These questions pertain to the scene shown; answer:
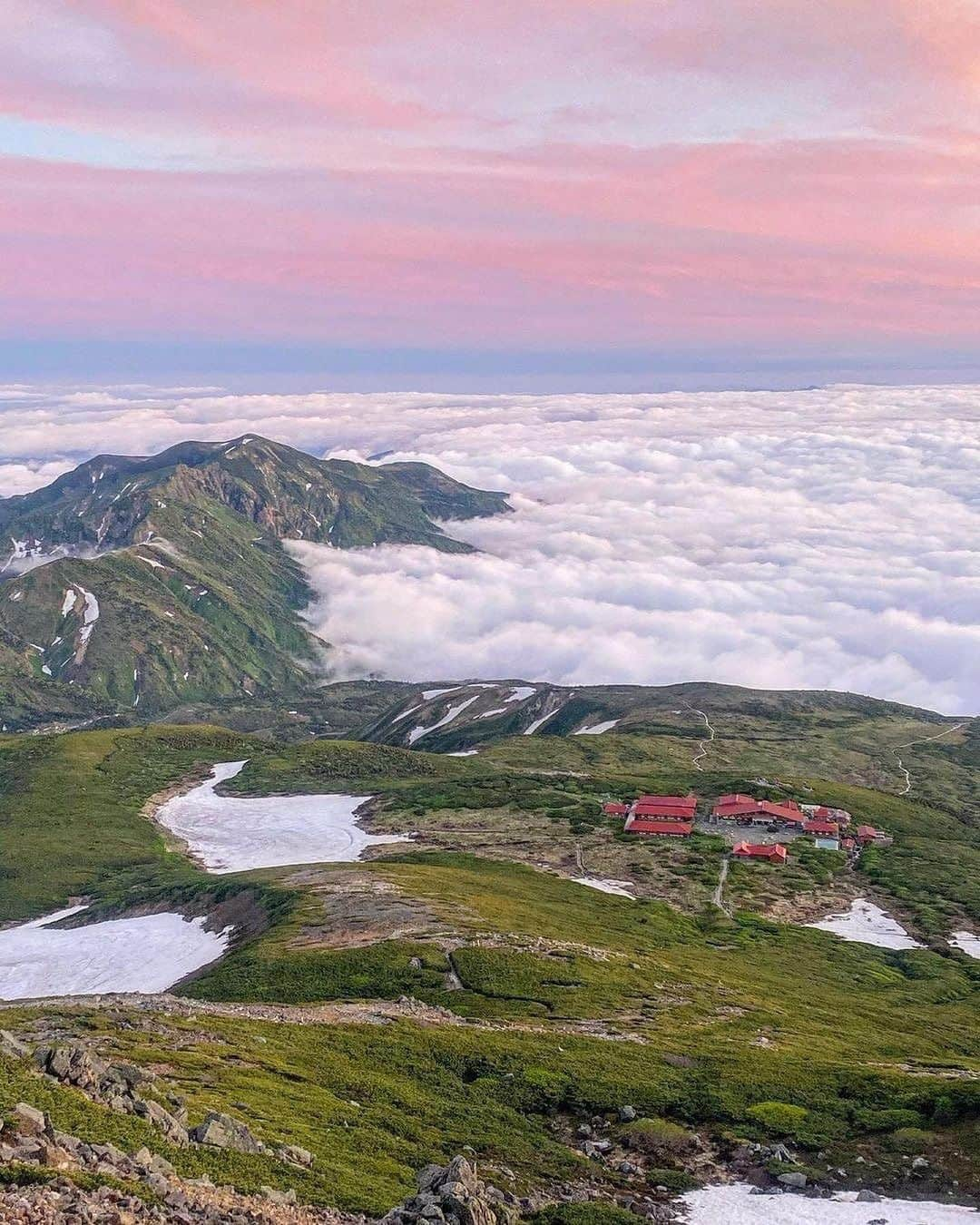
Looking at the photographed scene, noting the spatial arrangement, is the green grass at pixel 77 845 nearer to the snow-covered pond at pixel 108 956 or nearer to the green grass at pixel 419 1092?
the snow-covered pond at pixel 108 956

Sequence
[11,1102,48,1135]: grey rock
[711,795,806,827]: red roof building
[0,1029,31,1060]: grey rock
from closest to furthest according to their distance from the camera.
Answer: [11,1102,48,1135]: grey rock → [0,1029,31,1060]: grey rock → [711,795,806,827]: red roof building

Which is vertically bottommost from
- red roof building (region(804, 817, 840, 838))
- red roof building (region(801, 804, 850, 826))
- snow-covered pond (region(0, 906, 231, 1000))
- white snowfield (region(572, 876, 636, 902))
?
red roof building (region(801, 804, 850, 826))

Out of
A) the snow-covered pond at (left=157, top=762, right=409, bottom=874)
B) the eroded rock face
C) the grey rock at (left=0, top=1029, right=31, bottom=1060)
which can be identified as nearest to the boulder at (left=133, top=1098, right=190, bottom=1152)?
the grey rock at (left=0, top=1029, right=31, bottom=1060)

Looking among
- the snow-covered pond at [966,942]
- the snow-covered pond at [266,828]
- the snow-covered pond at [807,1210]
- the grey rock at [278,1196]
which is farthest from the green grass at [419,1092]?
the snow-covered pond at [266,828]

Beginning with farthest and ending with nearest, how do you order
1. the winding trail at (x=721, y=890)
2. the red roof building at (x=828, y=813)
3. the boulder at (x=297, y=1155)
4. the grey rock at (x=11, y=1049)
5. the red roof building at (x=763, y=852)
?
1. the red roof building at (x=828, y=813)
2. the red roof building at (x=763, y=852)
3. the winding trail at (x=721, y=890)
4. the grey rock at (x=11, y=1049)
5. the boulder at (x=297, y=1155)

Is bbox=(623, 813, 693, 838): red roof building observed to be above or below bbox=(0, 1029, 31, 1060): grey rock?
below

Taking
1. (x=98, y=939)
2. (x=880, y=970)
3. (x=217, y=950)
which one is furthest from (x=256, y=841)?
(x=880, y=970)

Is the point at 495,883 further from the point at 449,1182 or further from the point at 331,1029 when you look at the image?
the point at 449,1182

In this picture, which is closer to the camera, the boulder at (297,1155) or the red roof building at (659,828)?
the boulder at (297,1155)

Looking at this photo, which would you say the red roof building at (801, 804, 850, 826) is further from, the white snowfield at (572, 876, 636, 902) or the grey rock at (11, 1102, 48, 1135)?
the grey rock at (11, 1102, 48, 1135)
